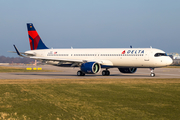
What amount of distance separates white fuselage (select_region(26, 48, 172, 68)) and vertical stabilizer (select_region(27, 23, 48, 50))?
168 inches

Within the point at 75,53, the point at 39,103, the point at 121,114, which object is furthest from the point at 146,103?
the point at 75,53

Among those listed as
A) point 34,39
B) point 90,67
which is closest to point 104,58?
point 90,67

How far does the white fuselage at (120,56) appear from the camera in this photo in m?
40.0

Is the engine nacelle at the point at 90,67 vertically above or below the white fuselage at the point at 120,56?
below

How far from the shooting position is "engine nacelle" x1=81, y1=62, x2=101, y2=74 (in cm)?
4066

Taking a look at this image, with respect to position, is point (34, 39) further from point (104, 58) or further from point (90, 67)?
point (90, 67)

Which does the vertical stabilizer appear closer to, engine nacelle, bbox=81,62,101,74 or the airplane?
the airplane

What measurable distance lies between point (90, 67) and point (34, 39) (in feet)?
50.7

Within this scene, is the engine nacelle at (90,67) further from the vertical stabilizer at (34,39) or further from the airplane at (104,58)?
the vertical stabilizer at (34,39)

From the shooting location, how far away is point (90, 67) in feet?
133

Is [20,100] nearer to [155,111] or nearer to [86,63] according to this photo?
[155,111]

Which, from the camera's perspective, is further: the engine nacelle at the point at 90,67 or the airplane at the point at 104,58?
the engine nacelle at the point at 90,67

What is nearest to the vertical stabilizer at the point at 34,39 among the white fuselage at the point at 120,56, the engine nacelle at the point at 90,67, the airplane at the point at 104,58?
the airplane at the point at 104,58

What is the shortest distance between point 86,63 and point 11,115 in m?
29.8
